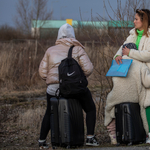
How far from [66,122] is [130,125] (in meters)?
0.77

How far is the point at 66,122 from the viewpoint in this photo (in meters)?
3.44

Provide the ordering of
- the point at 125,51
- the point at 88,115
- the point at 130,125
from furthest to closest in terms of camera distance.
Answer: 1. the point at 88,115
2. the point at 125,51
3. the point at 130,125

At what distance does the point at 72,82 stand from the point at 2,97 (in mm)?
7527

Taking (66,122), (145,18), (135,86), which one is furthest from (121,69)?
(66,122)

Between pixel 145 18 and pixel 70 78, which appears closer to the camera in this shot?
pixel 70 78

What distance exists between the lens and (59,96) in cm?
347

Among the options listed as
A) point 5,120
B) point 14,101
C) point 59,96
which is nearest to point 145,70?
point 59,96

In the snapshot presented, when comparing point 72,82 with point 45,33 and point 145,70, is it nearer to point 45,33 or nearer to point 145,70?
point 145,70

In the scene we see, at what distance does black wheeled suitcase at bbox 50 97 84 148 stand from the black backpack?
14 cm

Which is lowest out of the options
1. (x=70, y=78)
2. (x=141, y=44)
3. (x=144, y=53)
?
(x=70, y=78)

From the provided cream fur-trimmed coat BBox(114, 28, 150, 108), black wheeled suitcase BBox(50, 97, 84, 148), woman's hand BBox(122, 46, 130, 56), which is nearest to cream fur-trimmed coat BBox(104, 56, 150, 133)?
cream fur-trimmed coat BBox(114, 28, 150, 108)

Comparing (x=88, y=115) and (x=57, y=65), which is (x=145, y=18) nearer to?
(x=57, y=65)

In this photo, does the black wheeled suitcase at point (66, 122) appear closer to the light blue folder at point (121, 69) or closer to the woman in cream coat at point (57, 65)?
the woman in cream coat at point (57, 65)

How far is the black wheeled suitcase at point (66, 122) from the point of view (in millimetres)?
3434
